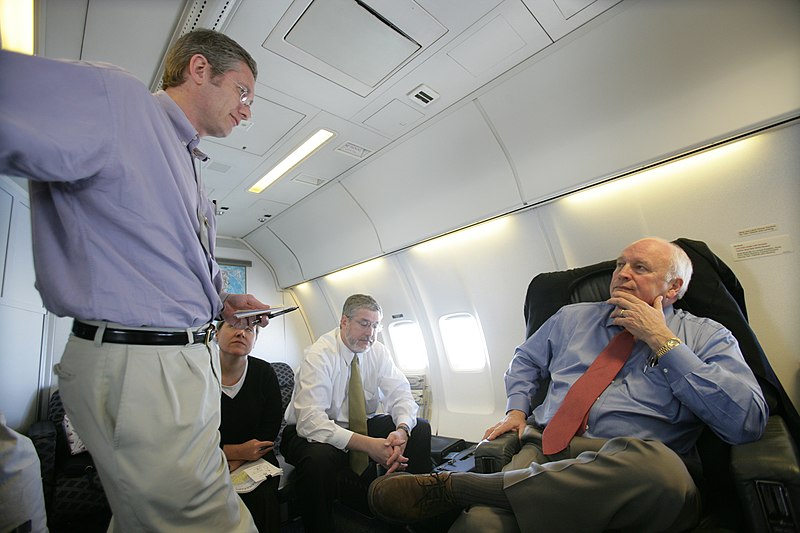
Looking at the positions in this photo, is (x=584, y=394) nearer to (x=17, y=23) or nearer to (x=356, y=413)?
(x=356, y=413)

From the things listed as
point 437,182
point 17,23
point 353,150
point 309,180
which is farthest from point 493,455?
point 309,180

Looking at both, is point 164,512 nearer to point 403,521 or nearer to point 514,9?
point 403,521

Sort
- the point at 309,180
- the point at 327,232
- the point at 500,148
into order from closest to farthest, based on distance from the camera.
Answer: the point at 500,148
the point at 309,180
the point at 327,232

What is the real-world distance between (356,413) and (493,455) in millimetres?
1259

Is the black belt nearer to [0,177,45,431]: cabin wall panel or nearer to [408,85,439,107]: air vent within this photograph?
[408,85,439,107]: air vent

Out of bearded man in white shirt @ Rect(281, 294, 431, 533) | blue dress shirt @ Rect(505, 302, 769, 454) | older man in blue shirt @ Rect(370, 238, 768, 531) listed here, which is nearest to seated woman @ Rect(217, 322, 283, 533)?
bearded man in white shirt @ Rect(281, 294, 431, 533)

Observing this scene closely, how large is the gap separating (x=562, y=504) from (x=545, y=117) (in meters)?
3.14

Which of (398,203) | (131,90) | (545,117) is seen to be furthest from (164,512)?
(398,203)

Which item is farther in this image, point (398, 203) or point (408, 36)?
point (398, 203)

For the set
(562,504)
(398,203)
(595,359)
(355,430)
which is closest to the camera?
(562,504)

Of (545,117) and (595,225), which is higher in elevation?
(545,117)

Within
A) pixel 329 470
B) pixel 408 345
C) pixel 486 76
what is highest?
pixel 486 76

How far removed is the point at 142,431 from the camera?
3.19 ft

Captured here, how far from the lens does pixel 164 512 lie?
99 cm
